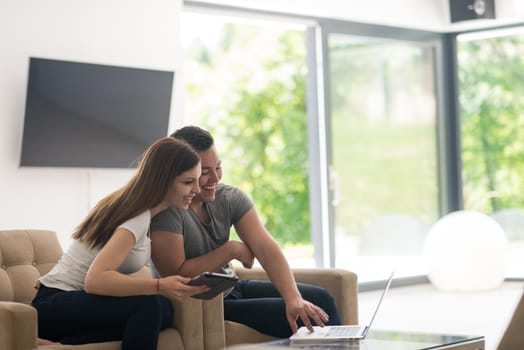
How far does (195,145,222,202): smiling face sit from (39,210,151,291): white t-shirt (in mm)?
318

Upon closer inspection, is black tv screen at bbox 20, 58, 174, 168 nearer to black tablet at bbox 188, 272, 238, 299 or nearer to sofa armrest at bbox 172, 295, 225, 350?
sofa armrest at bbox 172, 295, 225, 350

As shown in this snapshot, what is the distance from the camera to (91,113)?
565 cm

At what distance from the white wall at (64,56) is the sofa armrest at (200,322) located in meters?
2.29

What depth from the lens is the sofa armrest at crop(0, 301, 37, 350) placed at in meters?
2.98

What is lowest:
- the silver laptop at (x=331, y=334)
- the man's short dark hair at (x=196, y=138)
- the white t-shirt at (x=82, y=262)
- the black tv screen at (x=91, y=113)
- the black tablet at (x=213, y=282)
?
the silver laptop at (x=331, y=334)

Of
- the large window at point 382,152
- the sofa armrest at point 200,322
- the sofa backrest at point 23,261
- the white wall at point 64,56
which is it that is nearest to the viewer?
the sofa armrest at point 200,322

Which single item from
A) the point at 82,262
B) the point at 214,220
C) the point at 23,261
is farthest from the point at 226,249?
the point at 23,261

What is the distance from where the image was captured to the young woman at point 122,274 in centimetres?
311

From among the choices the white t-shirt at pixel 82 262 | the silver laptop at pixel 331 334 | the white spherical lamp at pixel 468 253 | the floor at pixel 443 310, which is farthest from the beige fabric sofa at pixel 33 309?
the white spherical lamp at pixel 468 253

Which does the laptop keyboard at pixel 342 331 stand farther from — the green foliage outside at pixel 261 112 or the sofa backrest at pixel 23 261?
the green foliage outside at pixel 261 112

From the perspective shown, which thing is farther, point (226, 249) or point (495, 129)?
point (495, 129)

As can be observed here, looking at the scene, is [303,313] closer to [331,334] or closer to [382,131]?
[331,334]

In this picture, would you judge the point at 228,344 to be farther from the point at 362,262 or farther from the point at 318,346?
the point at 362,262

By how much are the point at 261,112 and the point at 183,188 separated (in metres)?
11.0
